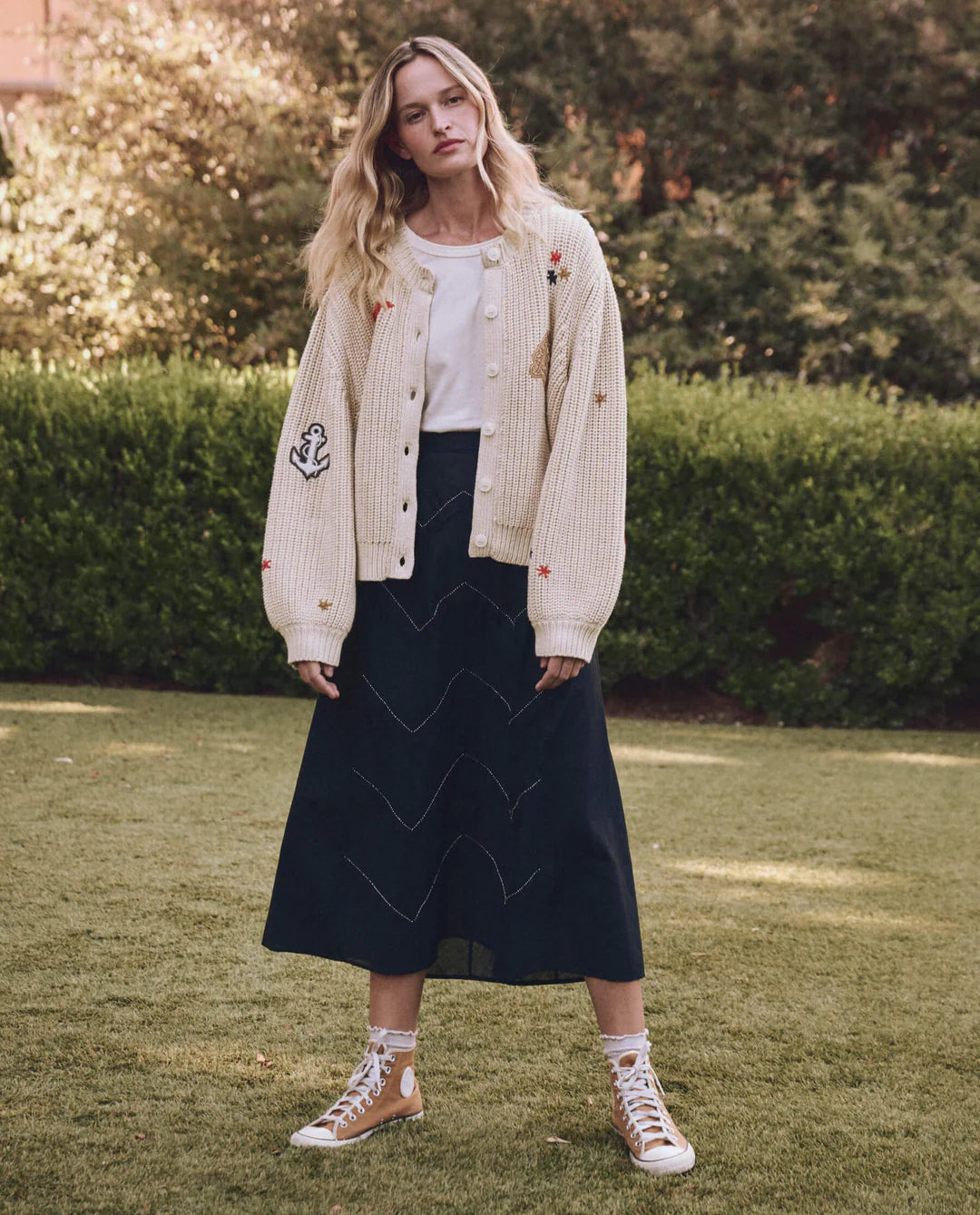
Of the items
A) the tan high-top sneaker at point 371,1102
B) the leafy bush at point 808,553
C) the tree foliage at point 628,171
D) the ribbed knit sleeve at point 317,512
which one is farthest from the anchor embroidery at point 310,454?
the tree foliage at point 628,171

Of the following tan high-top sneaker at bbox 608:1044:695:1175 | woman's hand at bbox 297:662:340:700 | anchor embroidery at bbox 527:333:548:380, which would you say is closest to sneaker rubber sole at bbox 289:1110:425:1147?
tan high-top sneaker at bbox 608:1044:695:1175

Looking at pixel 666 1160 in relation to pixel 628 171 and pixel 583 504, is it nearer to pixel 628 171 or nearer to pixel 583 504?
pixel 583 504

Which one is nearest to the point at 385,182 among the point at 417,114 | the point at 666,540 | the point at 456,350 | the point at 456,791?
the point at 417,114

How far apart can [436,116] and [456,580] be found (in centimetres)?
82

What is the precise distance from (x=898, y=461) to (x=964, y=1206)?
551 centimetres

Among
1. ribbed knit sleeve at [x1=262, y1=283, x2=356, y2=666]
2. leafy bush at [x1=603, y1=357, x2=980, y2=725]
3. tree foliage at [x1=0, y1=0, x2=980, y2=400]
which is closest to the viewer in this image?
ribbed knit sleeve at [x1=262, y1=283, x2=356, y2=666]

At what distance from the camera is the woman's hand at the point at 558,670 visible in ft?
7.33

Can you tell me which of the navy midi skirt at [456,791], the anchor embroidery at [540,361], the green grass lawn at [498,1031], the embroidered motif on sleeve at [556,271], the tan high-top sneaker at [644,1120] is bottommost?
the green grass lawn at [498,1031]

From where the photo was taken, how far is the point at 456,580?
7.62 feet

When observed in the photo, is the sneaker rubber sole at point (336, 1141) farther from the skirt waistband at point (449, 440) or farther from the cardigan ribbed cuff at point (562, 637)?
the skirt waistband at point (449, 440)

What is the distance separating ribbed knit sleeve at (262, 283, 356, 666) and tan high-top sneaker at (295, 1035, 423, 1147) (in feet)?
2.49

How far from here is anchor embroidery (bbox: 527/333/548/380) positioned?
7.48 ft

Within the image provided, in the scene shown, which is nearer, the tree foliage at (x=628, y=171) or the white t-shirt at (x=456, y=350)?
the white t-shirt at (x=456, y=350)

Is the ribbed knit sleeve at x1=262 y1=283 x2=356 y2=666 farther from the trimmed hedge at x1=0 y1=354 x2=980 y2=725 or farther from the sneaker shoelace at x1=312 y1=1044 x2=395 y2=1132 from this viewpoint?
the trimmed hedge at x1=0 y1=354 x2=980 y2=725
